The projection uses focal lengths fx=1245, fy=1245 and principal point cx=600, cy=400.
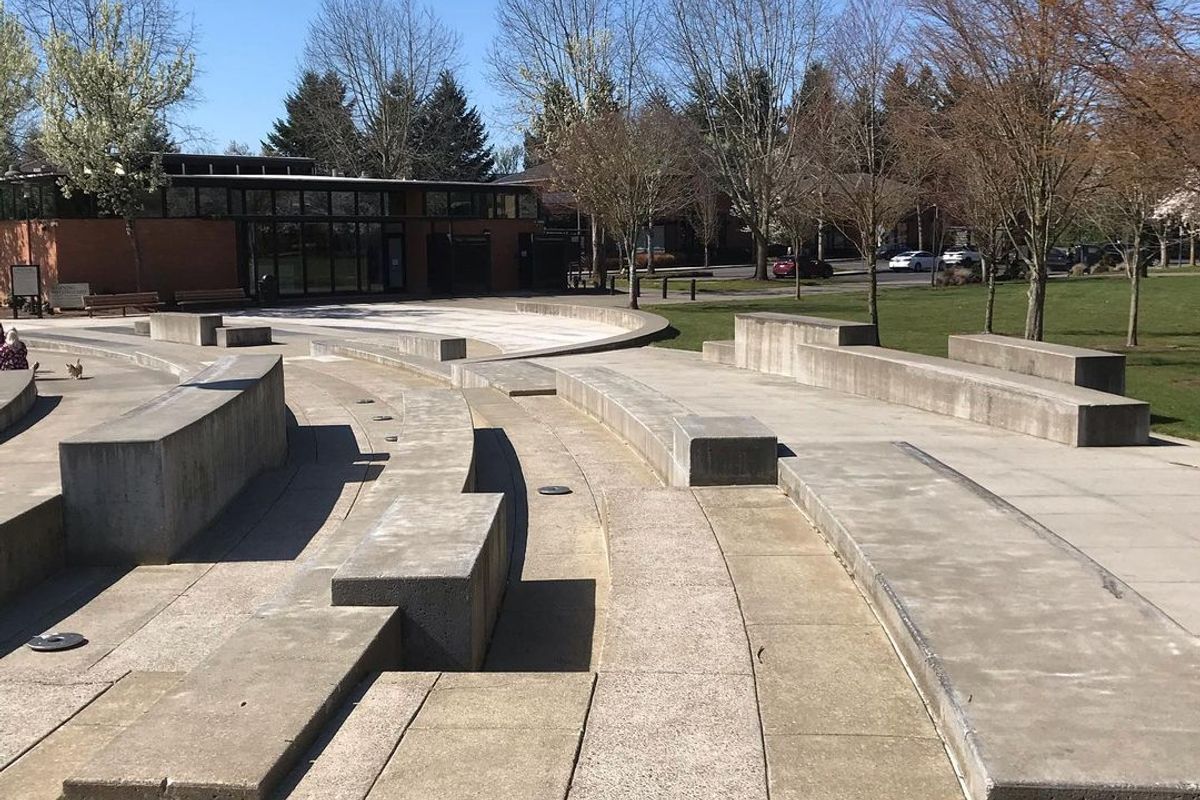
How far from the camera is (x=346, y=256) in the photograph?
46.2 meters

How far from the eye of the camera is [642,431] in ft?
35.2

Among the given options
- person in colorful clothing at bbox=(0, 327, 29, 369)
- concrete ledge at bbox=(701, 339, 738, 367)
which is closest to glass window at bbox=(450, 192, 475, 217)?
concrete ledge at bbox=(701, 339, 738, 367)

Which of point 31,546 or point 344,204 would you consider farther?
point 344,204

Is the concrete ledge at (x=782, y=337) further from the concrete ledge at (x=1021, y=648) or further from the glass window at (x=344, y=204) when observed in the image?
the glass window at (x=344, y=204)

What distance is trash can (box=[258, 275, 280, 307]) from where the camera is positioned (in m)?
42.5

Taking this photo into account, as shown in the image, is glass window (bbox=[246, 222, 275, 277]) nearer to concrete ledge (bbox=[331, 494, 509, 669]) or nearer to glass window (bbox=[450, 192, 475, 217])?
glass window (bbox=[450, 192, 475, 217])

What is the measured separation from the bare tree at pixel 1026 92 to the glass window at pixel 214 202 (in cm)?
2882

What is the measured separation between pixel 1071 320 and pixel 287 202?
87.3ft

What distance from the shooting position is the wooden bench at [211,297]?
1583 inches

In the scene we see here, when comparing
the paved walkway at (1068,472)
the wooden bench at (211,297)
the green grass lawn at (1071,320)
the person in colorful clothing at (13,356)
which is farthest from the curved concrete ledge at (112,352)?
the wooden bench at (211,297)

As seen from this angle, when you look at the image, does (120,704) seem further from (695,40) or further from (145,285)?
(695,40)

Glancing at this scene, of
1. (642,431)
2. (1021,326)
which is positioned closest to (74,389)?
(642,431)

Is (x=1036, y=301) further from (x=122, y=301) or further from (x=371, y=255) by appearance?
(x=371, y=255)

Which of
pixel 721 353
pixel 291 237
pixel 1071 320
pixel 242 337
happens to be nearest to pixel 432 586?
pixel 721 353
